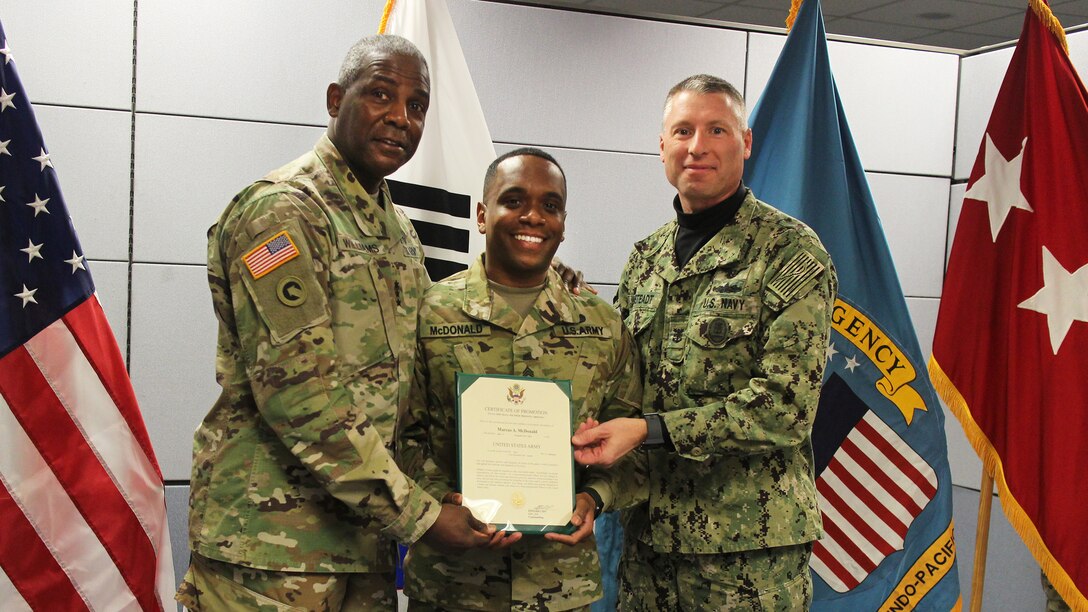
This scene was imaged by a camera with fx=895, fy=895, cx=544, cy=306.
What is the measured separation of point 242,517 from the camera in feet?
5.44

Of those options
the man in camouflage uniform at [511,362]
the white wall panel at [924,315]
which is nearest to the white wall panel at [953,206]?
the white wall panel at [924,315]

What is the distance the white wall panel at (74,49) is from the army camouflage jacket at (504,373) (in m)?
1.60

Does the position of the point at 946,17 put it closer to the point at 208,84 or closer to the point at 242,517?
the point at 208,84

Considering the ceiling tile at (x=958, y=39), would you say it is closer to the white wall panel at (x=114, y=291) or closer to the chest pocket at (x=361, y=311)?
the white wall panel at (x=114, y=291)

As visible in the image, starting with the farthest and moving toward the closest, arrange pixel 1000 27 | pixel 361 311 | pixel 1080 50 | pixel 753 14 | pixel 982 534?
pixel 1000 27, pixel 753 14, pixel 1080 50, pixel 982 534, pixel 361 311

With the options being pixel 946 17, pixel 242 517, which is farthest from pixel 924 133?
pixel 946 17

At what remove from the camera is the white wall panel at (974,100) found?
341cm

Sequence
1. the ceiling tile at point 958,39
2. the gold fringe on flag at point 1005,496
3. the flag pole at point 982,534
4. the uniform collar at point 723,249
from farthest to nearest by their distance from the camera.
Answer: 1. the ceiling tile at point 958,39
2. the flag pole at point 982,534
3. the gold fringe on flag at point 1005,496
4. the uniform collar at point 723,249

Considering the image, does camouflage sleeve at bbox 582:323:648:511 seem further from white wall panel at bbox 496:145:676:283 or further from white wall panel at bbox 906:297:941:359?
white wall panel at bbox 906:297:941:359

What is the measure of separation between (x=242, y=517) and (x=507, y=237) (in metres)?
0.76

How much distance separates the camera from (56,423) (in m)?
2.28

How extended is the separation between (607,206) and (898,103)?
48.9 inches

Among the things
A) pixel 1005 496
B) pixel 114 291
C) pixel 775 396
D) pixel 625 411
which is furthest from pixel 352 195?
pixel 1005 496

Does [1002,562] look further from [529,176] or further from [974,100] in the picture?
[529,176]
